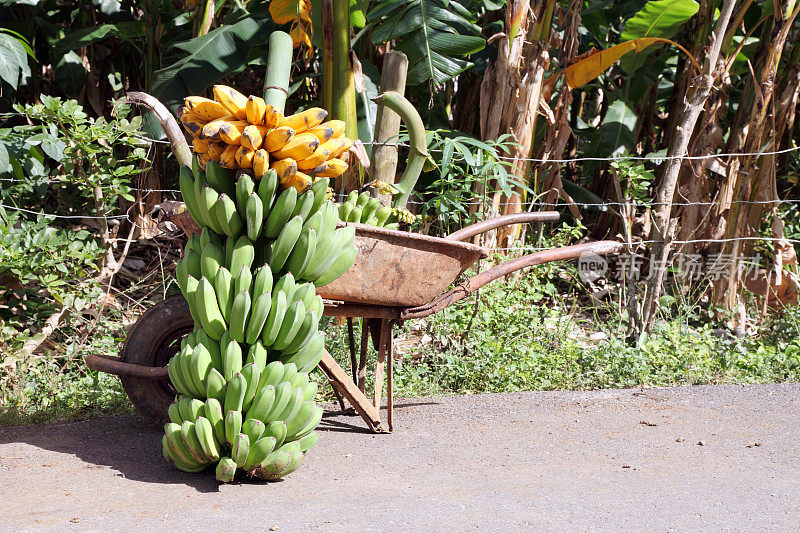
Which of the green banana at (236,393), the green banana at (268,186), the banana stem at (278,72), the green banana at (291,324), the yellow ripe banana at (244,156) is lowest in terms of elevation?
the green banana at (236,393)

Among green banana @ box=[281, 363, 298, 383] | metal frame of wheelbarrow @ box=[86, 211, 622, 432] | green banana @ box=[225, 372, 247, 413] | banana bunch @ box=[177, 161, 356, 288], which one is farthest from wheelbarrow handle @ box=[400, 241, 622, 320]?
green banana @ box=[225, 372, 247, 413]

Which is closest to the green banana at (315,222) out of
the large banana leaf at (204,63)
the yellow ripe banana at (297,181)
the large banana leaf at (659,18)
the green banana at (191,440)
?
the yellow ripe banana at (297,181)

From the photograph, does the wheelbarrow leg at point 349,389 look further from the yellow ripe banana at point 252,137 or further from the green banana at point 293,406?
the yellow ripe banana at point 252,137

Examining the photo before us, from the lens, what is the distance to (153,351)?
10.4 ft

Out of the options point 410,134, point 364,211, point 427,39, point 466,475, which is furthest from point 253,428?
point 427,39

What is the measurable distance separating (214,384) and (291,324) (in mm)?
332

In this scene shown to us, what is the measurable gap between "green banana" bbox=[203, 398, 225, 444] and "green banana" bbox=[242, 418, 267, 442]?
79mm

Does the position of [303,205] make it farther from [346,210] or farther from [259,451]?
[259,451]

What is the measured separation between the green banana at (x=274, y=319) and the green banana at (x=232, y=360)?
116mm

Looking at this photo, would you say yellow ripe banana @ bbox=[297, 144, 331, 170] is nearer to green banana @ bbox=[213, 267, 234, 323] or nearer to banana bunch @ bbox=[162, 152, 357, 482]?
banana bunch @ bbox=[162, 152, 357, 482]

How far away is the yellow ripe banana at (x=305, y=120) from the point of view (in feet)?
8.71

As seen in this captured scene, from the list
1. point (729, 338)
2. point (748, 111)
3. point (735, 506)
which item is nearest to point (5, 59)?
point (735, 506)

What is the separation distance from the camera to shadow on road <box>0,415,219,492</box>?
2.66 m

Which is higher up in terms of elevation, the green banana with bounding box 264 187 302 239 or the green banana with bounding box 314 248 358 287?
the green banana with bounding box 264 187 302 239
